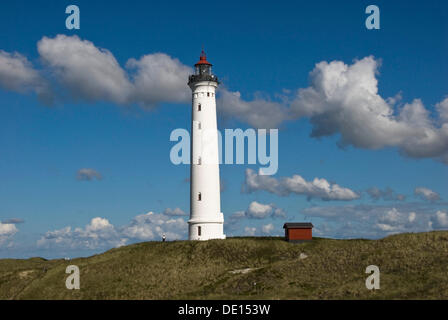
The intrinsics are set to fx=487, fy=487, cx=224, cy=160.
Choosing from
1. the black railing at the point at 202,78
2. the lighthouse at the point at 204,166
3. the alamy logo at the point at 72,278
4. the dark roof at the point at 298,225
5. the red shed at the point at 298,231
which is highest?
the black railing at the point at 202,78

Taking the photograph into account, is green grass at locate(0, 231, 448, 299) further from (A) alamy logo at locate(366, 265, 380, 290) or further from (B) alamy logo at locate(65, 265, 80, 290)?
(B) alamy logo at locate(65, 265, 80, 290)

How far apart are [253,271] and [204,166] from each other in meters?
18.0

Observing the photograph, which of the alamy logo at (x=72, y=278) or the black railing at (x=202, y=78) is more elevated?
the black railing at (x=202, y=78)

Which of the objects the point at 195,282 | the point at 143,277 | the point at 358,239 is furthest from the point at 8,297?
the point at 358,239

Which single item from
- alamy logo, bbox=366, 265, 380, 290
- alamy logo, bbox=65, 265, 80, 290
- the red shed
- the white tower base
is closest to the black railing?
the white tower base

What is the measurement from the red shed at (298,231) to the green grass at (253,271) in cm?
107

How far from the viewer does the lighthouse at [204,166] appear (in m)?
59.0

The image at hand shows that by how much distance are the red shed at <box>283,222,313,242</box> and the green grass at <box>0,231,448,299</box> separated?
1065mm

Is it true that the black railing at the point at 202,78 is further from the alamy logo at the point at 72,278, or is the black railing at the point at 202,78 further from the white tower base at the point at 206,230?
the alamy logo at the point at 72,278

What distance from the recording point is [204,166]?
59438 mm

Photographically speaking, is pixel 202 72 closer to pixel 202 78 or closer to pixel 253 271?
pixel 202 78

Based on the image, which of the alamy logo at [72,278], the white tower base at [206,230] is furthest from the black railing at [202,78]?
the alamy logo at [72,278]
